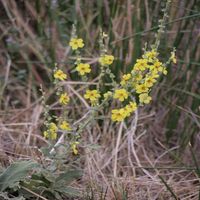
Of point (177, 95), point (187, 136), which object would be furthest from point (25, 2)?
point (187, 136)

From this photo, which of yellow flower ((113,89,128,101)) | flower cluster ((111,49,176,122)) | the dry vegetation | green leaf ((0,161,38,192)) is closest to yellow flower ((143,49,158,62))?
flower cluster ((111,49,176,122))

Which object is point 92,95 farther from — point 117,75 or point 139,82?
point 117,75

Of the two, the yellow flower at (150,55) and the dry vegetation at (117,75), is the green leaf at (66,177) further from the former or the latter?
the yellow flower at (150,55)

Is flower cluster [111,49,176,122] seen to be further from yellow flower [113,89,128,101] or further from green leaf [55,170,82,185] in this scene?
green leaf [55,170,82,185]

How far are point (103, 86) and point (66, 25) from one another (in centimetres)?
64

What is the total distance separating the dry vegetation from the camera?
6.61 feet

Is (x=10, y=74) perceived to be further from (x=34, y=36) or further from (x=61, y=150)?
(x=61, y=150)

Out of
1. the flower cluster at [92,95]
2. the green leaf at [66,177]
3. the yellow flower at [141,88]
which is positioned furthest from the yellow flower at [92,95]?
the green leaf at [66,177]

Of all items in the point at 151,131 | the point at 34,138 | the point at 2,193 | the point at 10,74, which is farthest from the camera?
the point at 10,74

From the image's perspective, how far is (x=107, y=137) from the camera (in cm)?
226

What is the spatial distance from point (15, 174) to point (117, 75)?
86 cm

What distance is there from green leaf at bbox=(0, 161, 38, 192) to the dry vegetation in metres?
0.18

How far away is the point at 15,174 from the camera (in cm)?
165

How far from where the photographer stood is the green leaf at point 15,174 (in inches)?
64.4
